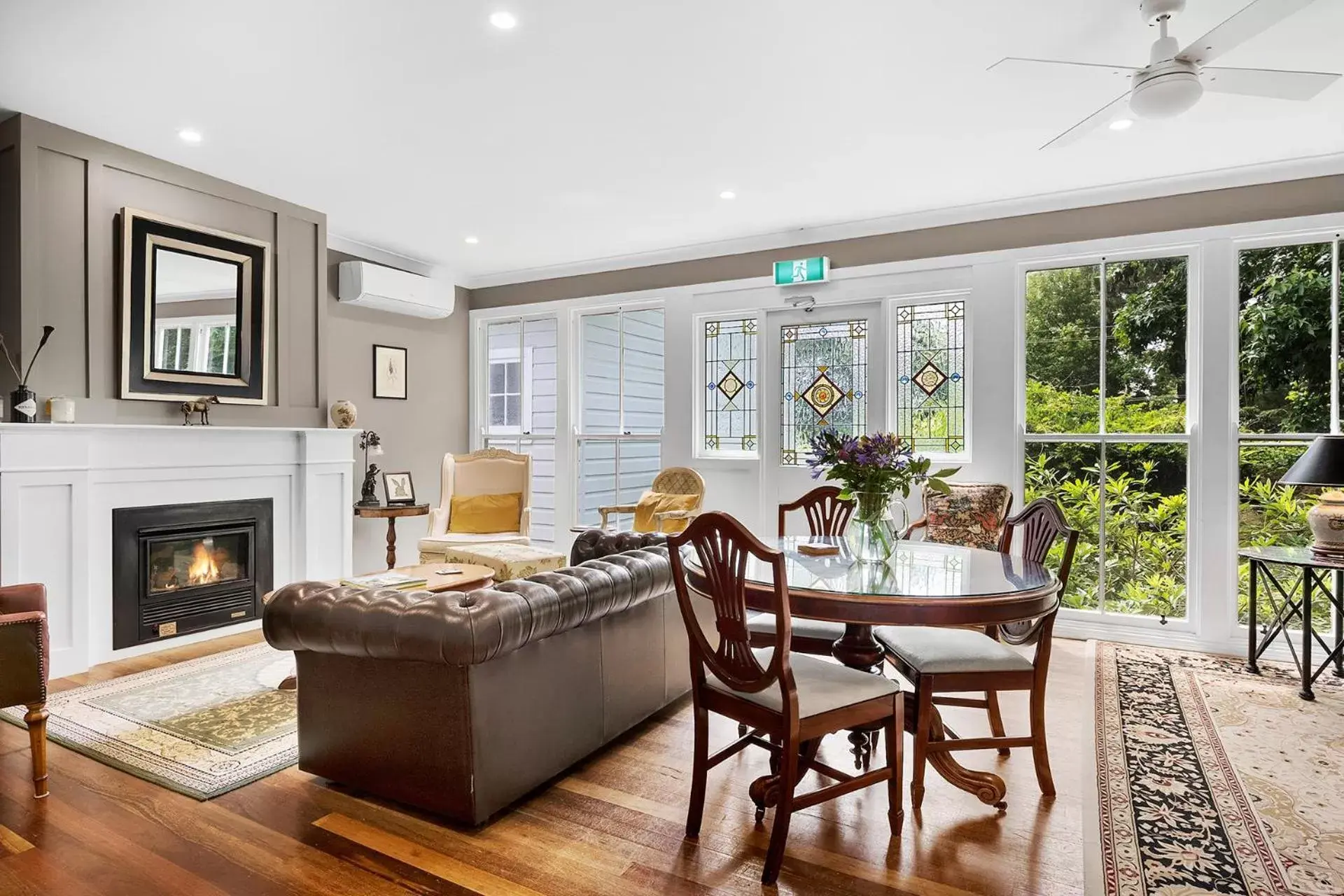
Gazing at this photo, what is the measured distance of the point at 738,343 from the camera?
5.73m

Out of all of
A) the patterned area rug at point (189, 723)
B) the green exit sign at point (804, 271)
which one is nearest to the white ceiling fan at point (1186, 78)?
the green exit sign at point (804, 271)

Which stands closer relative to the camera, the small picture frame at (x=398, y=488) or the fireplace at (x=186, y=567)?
the fireplace at (x=186, y=567)

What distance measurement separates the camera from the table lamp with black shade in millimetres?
3424

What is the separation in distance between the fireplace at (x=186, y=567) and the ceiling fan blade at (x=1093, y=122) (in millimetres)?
4792

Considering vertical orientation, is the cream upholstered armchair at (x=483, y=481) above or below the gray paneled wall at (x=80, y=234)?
below

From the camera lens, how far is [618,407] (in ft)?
20.9

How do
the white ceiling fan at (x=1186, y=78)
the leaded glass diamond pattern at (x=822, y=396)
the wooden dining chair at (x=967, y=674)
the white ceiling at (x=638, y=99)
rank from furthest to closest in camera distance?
the leaded glass diamond pattern at (x=822, y=396) → the white ceiling at (x=638, y=99) → the white ceiling fan at (x=1186, y=78) → the wooden dining chair at (x=967, y=674)

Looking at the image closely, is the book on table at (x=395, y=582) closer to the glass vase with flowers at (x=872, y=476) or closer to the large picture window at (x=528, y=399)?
the glass vase with flowers at (x=872, y=476)

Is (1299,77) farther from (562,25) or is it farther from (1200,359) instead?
(562,25)

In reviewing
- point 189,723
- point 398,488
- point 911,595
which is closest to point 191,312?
point 398,488

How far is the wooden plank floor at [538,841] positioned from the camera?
75.7 inches

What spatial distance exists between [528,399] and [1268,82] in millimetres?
5473

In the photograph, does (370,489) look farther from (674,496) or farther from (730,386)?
(730,386)

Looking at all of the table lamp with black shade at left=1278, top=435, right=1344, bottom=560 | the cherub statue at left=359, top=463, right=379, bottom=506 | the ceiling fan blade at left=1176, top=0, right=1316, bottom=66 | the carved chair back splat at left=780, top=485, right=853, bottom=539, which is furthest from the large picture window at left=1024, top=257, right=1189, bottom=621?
the cherub statue at left=359, top=463, right=379, bottom=506
